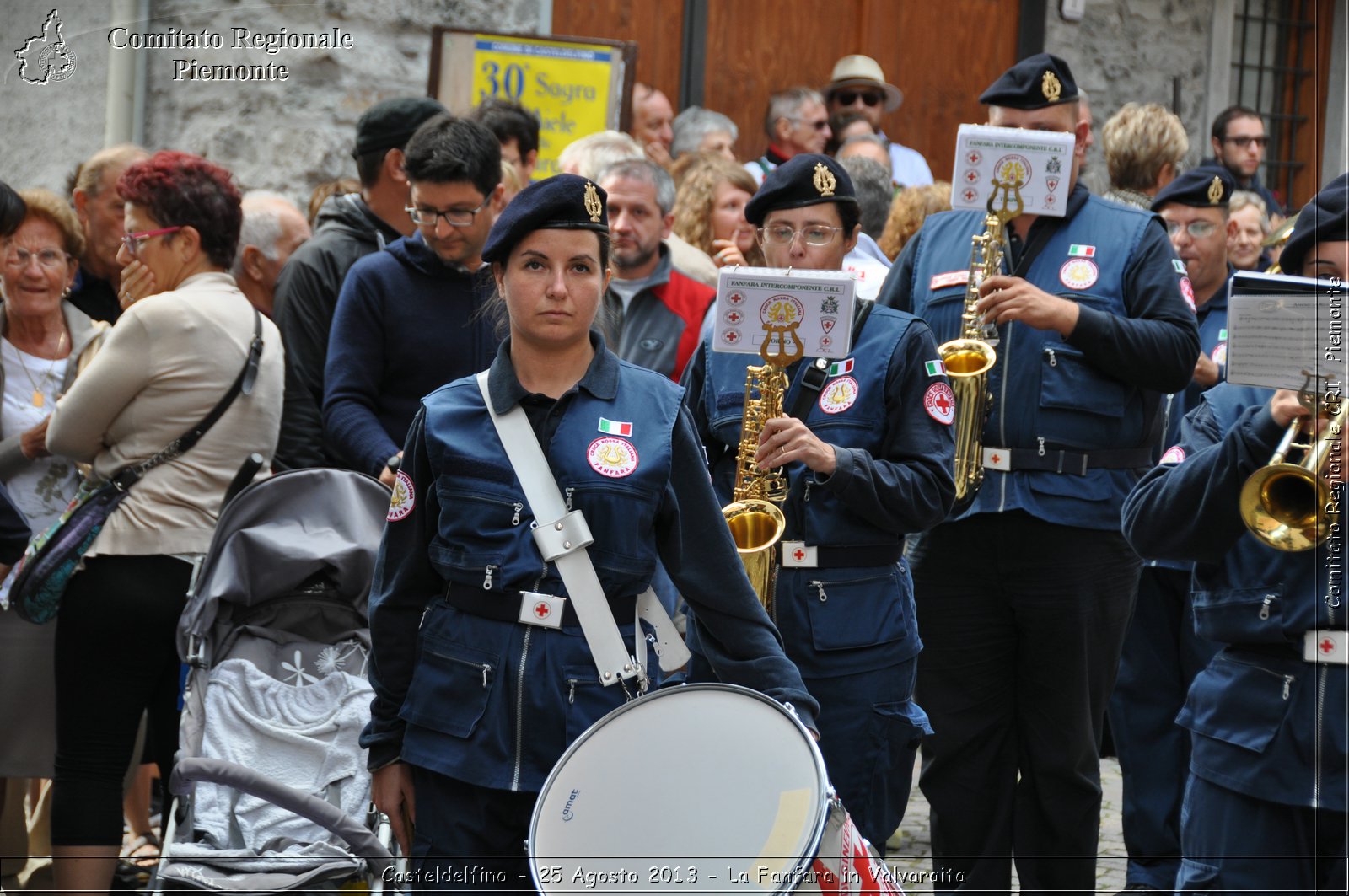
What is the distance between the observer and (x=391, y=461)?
468 centimetres

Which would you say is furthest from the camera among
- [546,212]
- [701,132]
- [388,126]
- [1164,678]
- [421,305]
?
[701,132]

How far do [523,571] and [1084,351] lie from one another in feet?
7.64

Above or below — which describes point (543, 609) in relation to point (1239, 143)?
below

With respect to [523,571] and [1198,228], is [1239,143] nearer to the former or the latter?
[1198,228]

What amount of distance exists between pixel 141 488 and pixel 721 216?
121 inches

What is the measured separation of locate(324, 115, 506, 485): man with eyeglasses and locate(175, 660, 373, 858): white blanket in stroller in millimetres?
790

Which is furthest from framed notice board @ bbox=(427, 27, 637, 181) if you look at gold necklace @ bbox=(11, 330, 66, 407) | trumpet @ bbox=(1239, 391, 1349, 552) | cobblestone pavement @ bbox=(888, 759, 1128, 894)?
trumpet @ bbox=(1239, 391, 1349, 552)

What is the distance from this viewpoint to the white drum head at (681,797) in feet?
8.68

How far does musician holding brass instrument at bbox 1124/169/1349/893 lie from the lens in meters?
3.27

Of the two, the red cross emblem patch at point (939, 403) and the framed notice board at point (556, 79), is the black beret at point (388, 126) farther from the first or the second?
the red cross emblem patch at point (939, 403)

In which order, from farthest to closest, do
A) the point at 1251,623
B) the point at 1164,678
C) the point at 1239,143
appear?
the point at 1239,143, the point at 1164,678, the point at 1251,623

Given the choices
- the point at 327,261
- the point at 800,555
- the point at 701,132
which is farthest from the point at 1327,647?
the point at 701,132

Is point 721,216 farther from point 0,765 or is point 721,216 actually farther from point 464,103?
point 0,765

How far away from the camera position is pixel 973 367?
4.86 meters
